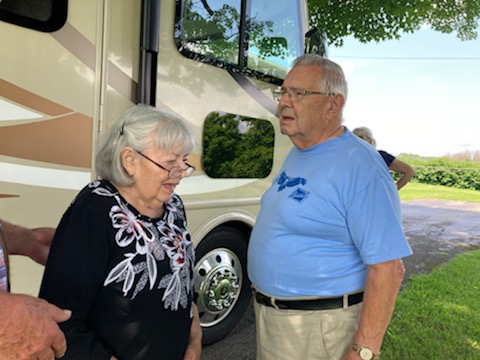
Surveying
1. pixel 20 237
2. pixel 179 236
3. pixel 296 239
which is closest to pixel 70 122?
pixel 20 237

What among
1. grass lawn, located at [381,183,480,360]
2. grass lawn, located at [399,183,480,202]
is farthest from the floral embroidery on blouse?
grass lawn, located at [399,183,480,202]

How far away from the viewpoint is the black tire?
120 inches

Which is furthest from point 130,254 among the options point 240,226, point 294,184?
point 240,226

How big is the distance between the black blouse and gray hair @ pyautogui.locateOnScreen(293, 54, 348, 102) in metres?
0.99

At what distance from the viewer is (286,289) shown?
5.96ft

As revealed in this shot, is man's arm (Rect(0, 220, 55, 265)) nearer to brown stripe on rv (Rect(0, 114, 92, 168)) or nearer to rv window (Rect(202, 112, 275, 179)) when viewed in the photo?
brown stripe on rv (Rect(0, 114, 92, 168))

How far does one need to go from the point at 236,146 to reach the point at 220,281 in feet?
3.45

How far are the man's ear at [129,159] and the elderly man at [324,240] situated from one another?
0.68 metres

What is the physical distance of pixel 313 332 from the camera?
179 cm

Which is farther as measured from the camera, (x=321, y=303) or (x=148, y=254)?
(x=321, y=303)

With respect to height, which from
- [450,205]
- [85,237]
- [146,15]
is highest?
[146,15]

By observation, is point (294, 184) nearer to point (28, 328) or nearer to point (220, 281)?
point (28, 328)

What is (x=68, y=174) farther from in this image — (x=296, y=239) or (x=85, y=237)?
(x=296, y=239)

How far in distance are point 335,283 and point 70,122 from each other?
1.57 meters
